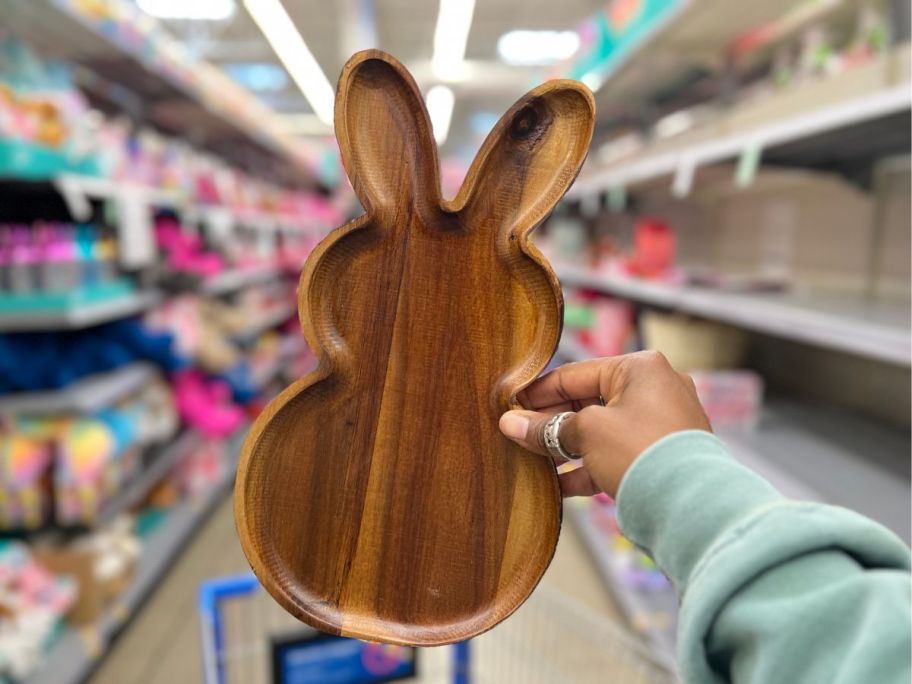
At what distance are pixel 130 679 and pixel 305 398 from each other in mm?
1964

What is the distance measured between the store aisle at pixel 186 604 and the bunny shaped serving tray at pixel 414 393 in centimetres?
178

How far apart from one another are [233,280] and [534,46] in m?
4.93

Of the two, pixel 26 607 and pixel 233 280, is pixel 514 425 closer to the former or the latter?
pixel 26 607

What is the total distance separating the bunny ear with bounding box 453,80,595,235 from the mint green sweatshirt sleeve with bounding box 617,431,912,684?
24cm

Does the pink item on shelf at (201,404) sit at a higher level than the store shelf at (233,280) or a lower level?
lower

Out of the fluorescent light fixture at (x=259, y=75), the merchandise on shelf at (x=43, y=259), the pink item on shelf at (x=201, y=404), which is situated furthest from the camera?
the fluorescent light fixture at (x=259, y=75)

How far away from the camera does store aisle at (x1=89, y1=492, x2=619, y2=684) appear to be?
2.04 meters

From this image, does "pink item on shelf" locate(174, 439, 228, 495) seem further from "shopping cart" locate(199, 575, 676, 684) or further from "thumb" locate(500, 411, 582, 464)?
"thumb" locate(500, 411, 582, 464)

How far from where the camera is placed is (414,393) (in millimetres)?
Result: 592

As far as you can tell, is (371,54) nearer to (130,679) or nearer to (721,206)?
(130,679)

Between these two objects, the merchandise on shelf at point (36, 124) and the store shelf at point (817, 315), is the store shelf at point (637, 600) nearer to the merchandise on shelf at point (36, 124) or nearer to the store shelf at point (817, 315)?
the store shelf at point (817, 315)

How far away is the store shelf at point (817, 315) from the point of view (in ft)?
3.69

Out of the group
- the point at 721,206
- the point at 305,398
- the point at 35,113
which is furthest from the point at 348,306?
the point at 721,206

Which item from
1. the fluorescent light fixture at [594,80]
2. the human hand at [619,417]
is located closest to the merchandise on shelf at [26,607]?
the human hand at [619,417]
